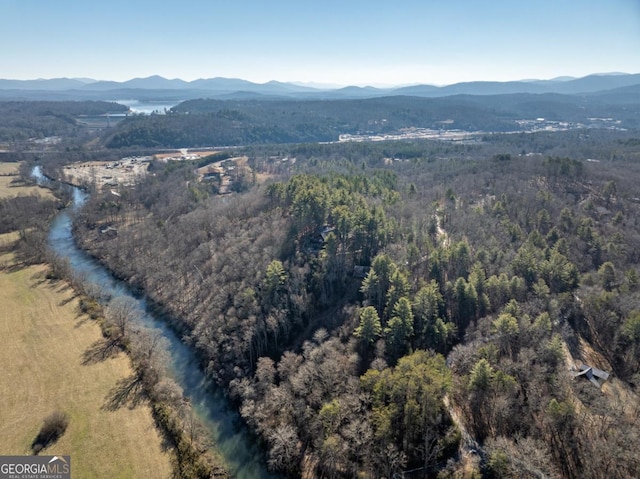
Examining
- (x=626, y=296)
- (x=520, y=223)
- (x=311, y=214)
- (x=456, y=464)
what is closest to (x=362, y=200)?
(x=311, y=214)

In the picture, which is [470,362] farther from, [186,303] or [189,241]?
[189,241]

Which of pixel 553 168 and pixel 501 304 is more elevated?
pixel 553 168

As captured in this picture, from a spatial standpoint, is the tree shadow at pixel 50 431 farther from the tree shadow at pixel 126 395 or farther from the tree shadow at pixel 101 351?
the tree shadow at pixel 101 351

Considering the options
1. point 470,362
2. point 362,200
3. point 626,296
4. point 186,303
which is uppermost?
point 362,200

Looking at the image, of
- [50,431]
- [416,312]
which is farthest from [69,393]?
[416,312]

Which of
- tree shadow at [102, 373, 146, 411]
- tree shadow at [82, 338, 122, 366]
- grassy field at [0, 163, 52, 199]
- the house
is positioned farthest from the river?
grassy field at [0, 163, 52, 199]

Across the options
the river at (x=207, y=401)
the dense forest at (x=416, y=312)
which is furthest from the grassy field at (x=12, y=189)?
the river at (x=207, y=401)
